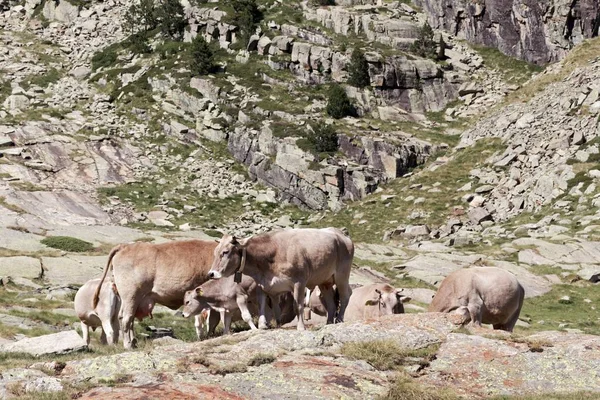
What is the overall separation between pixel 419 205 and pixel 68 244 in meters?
31.2

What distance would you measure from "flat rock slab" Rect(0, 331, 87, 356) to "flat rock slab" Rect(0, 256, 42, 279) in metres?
19.1

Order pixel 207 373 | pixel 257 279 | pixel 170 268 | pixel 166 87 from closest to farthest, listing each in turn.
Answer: pixel 207 373 → pixel 257 279 → pixel 170 268 → pixel 166 87

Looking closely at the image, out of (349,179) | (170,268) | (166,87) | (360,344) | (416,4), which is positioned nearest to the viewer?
(360,344)

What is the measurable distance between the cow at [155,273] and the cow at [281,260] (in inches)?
89.8

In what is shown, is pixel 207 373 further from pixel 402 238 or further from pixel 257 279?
pixel 402 238

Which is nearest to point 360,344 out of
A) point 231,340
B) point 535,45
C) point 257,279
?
point 231,340

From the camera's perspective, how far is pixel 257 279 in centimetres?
1833

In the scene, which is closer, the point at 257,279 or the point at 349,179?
the point at 257,279

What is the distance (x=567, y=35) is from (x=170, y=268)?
81219 mm

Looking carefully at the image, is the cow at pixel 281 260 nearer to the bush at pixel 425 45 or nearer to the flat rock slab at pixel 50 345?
the flat rock slab at pixel 50 345

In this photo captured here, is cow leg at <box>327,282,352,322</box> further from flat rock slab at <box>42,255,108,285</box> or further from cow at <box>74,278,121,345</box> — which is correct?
flat rock slab at <box>42,255,108,285</box>

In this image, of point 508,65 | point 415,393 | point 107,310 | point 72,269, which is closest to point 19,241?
point 72,269

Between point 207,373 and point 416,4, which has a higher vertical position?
point 416,4

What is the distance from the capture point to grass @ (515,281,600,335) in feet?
104
